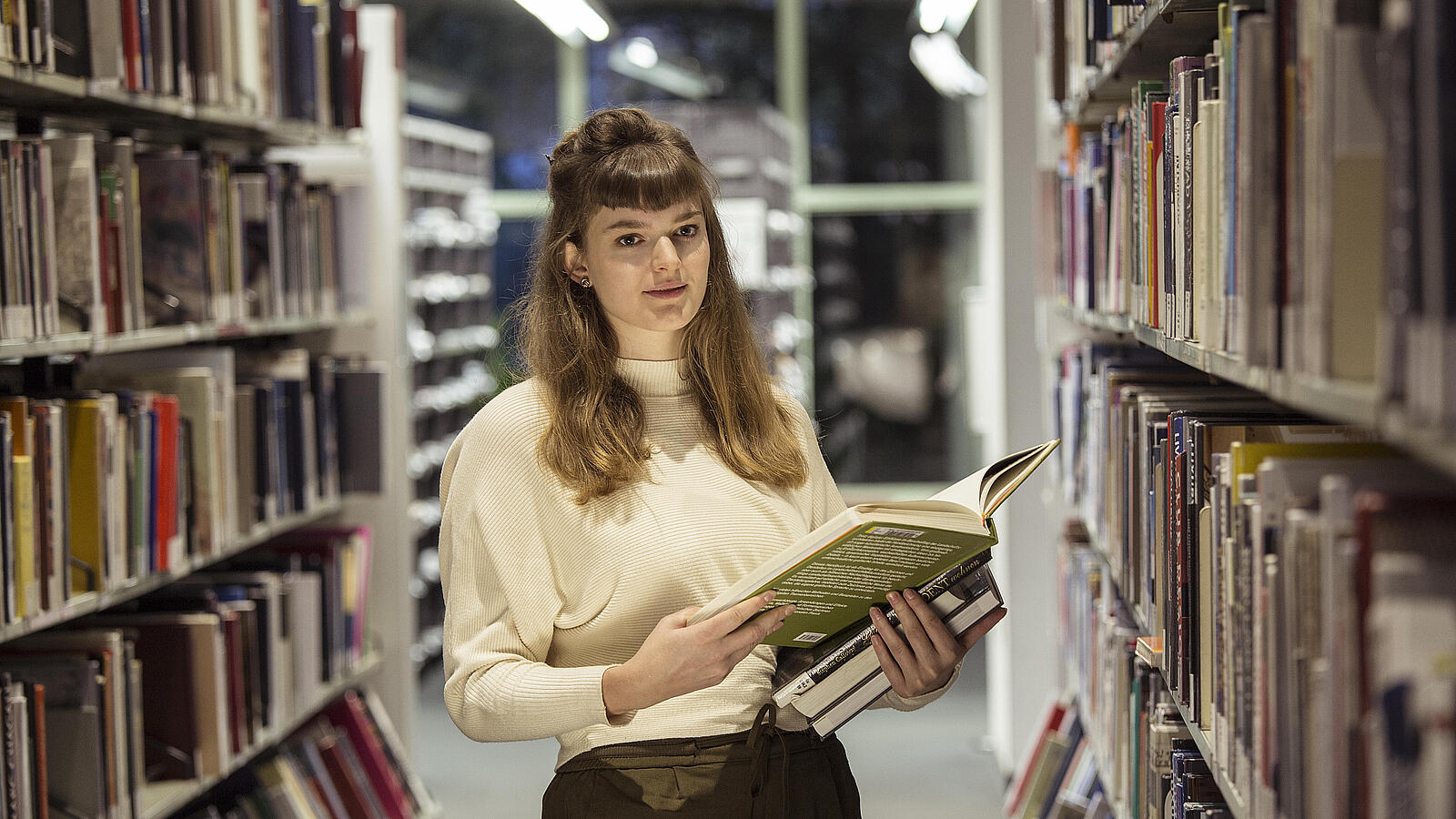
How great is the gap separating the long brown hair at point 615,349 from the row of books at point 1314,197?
0.56 metres

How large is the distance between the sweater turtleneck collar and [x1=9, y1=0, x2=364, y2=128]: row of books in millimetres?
1119

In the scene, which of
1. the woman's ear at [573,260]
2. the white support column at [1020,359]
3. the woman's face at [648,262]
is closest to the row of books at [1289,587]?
the woman's face at [648,262]

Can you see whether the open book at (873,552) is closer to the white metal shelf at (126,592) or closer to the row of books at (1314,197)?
the row of books at (1314,197)

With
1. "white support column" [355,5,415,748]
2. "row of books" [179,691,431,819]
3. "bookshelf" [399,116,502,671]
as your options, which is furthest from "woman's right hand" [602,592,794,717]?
"bookshelf" [399,116,502,671]

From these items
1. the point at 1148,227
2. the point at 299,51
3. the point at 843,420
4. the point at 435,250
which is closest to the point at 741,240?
the point at 435,250

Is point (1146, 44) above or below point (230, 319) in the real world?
above

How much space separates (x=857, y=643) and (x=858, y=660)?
23 millimetres

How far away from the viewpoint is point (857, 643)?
163cm

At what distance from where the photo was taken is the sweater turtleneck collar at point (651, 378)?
1.84 metres

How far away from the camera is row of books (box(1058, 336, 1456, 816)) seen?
0.76m

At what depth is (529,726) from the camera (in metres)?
1.59

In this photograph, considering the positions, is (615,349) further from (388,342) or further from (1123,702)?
→ (388,342)

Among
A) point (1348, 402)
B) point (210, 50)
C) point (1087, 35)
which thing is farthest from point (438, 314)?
point (1348, 402)

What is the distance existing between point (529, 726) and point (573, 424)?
0.39 meters
